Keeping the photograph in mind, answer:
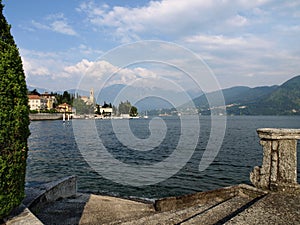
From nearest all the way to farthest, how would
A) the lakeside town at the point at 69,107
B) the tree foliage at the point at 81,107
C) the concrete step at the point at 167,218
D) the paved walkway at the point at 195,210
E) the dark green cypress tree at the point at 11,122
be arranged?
1. the dark green cypress tree at the point at 11,122
2. the paved walkway at the point at 195,210
3. the concrete step at the point at 167,218
4. the lakeside town at the point at 69,107
5. the tree foliage at the point at 81,107

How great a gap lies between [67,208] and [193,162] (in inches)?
752

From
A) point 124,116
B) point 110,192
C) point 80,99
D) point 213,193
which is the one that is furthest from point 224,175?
point 124,116

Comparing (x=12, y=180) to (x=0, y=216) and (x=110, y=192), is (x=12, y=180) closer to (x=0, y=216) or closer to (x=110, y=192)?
(x=0, y=216)

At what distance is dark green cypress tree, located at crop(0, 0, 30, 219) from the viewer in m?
4.10

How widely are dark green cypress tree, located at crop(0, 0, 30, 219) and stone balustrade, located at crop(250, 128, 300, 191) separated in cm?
504

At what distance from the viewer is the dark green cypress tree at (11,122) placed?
410 centimetres

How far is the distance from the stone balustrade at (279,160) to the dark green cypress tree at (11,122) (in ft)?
16.5

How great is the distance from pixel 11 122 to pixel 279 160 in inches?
216

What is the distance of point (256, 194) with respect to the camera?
5.75 metres

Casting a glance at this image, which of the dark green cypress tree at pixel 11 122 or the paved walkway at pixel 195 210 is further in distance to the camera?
the paved walkway at pixel 195 210

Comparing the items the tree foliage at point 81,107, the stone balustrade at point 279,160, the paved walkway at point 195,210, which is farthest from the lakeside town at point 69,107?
the stone balustrade at point 279,160

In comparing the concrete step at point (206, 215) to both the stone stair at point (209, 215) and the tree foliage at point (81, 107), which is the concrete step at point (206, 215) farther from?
the tree foliage at point (81, 107)

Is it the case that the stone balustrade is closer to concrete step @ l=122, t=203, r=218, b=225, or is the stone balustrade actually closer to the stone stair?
the stone stair

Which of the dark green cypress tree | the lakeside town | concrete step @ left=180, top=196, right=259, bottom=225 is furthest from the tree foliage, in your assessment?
concrete step @ left=180, top=196, right=259, bottom=225
